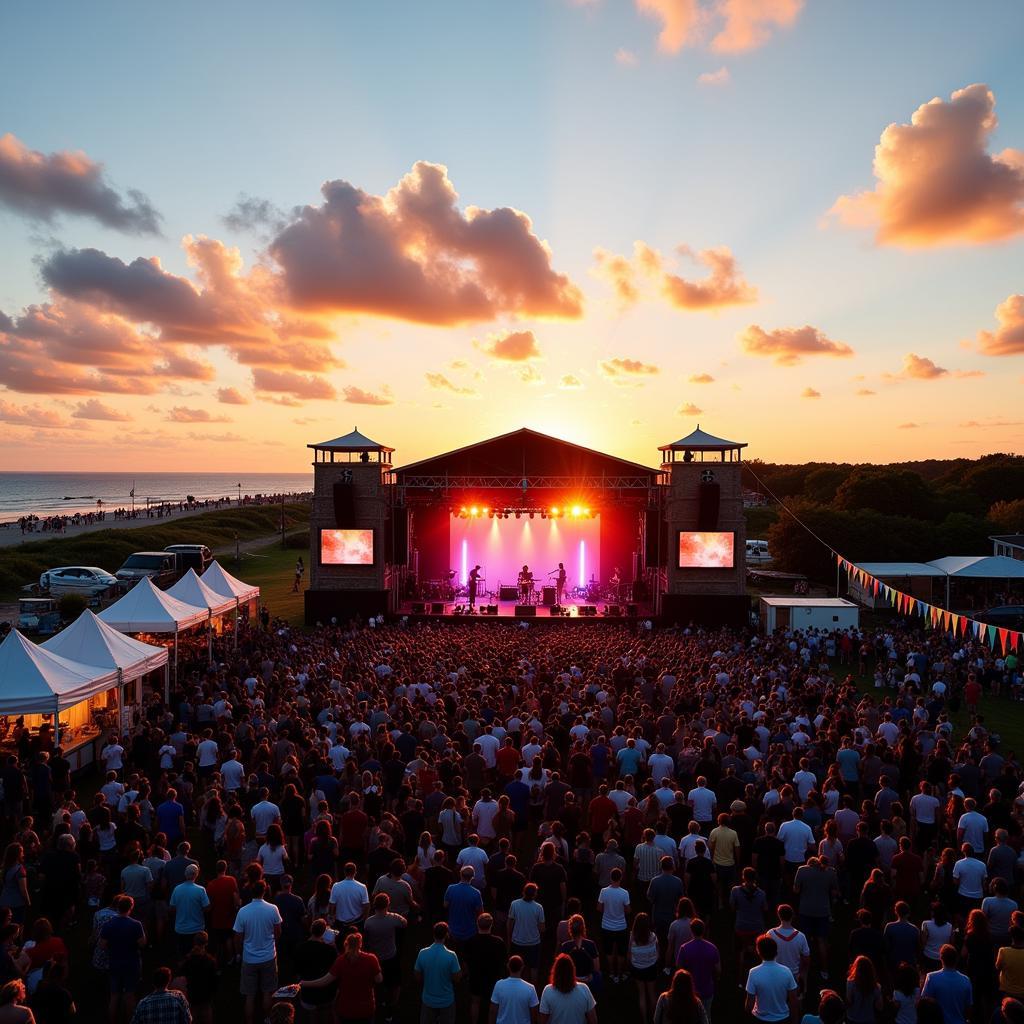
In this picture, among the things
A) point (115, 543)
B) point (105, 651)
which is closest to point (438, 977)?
point (105, 651)

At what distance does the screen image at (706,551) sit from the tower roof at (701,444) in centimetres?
300

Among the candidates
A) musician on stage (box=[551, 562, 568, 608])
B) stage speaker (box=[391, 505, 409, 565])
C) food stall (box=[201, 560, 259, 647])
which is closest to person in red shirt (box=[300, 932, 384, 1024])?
food stall (box=[201, 560, 259, 647])

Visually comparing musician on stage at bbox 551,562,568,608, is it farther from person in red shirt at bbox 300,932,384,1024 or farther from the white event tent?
person in red shirt at bbox 300,932,384,1024

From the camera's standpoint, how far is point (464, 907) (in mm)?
6277

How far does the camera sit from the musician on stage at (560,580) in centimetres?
3152

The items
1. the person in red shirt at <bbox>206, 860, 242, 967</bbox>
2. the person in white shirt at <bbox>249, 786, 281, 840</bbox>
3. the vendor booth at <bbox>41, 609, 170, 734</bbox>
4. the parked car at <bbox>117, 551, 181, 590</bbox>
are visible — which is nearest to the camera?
the person in red shirt at <bbox>206, 860, 242, 967</bbox>

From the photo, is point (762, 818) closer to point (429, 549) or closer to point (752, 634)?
point (752, 634)

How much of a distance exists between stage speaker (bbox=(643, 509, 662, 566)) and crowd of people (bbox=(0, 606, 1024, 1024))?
621 inches

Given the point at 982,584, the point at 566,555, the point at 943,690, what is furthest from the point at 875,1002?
the point at 982,584

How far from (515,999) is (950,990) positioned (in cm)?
274

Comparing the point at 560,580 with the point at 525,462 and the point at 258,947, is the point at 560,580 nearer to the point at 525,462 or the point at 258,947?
the point at 525,462

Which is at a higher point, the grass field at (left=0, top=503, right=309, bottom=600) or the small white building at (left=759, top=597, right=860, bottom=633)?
the grass field at (left=0, top=503, right=309, bottom=600)

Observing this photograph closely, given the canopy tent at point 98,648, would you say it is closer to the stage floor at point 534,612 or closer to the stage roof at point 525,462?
the stage floor at point 534,612

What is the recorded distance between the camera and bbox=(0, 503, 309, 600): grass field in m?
37.9
